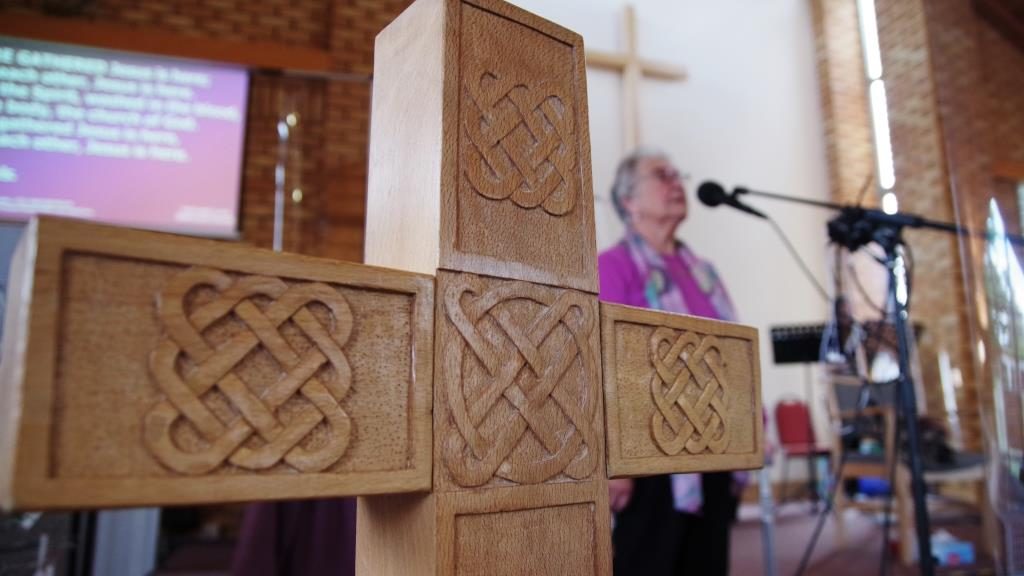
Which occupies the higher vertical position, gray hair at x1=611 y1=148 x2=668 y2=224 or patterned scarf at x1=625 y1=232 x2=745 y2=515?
gray hair at x1=611 y1=148 x2=668 y2=224

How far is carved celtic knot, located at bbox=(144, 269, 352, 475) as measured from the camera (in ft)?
1.45

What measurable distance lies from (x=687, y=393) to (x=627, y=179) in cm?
159

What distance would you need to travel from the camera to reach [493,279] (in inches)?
23.1

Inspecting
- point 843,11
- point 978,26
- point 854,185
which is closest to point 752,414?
point 978,26

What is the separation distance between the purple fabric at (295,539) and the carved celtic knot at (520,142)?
1108mm

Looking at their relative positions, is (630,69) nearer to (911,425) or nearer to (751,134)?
(751,134)

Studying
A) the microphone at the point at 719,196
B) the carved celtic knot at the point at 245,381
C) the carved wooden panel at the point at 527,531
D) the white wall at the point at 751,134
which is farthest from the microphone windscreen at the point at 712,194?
the white wall at the point at 751,134

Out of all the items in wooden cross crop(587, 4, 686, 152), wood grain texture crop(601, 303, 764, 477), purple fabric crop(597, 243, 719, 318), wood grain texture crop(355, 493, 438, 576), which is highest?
wooden cross crop(587, 4, 686, 152)

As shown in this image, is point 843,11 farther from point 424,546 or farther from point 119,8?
point 424,546

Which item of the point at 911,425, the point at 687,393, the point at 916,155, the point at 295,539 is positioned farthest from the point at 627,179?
the point at 916,155

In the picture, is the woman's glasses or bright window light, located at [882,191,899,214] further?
bright window light, located at [882,191,899,214]

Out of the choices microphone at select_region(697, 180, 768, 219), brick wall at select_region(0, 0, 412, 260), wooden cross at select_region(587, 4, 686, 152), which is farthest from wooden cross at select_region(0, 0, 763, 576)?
brick wall at select_region(0, 0, 412, 260)

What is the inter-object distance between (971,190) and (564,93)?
110 cm

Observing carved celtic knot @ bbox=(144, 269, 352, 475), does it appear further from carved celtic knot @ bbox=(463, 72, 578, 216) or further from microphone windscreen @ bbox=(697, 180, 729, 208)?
microphone windscreen @ bbox=(697, 180, 729, 208)
